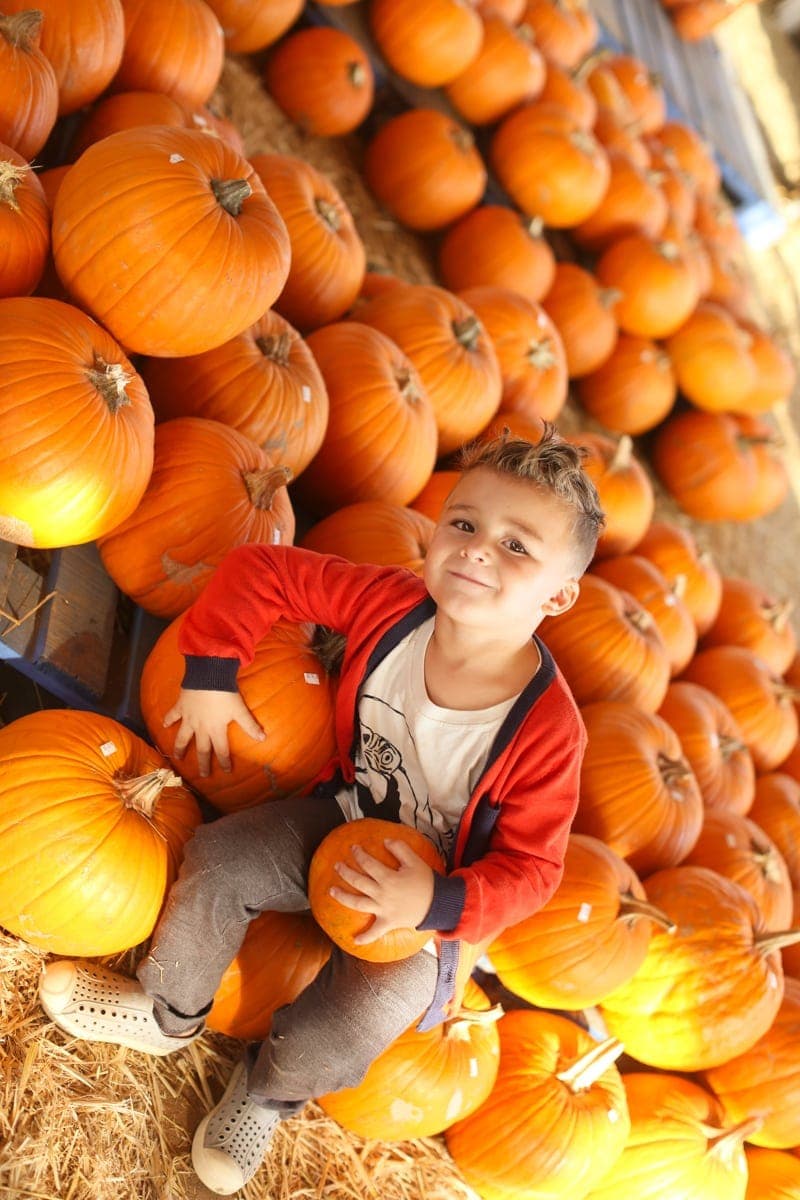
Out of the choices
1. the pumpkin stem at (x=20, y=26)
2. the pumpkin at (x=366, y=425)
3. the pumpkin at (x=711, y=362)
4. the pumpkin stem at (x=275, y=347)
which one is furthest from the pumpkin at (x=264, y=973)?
the pumpkin at (x=711, y=362)

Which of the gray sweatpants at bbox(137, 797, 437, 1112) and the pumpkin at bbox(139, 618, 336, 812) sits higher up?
the pumpkin at bbox(139, 618, 336, 812)

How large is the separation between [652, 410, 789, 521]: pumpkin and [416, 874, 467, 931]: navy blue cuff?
11.1 feet

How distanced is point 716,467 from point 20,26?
3.50 m

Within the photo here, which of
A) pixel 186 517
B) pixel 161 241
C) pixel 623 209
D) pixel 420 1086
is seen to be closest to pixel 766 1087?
pixel 420 1086

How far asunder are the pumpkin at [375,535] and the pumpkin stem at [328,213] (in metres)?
0.83

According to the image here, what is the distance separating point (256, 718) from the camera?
6.03ft

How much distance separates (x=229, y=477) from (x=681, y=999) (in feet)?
5.52

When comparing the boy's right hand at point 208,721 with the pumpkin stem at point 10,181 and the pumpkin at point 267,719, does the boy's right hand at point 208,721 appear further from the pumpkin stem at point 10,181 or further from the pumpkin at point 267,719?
the pumpkin stem at point 10,181

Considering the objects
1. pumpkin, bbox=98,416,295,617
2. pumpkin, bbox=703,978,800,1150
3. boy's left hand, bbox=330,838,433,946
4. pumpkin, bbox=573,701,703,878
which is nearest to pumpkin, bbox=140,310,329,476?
pumpkin, bbox=98,416,295,617

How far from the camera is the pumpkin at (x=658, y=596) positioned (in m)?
3.13

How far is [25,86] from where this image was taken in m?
1.84

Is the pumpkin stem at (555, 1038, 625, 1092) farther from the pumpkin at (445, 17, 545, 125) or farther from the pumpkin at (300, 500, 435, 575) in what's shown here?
the pumpkin at (445, 17, 545, 125)

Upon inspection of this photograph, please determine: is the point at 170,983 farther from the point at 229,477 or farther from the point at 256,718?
the point at 229,477

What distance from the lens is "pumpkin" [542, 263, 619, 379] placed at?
4.00 meters
